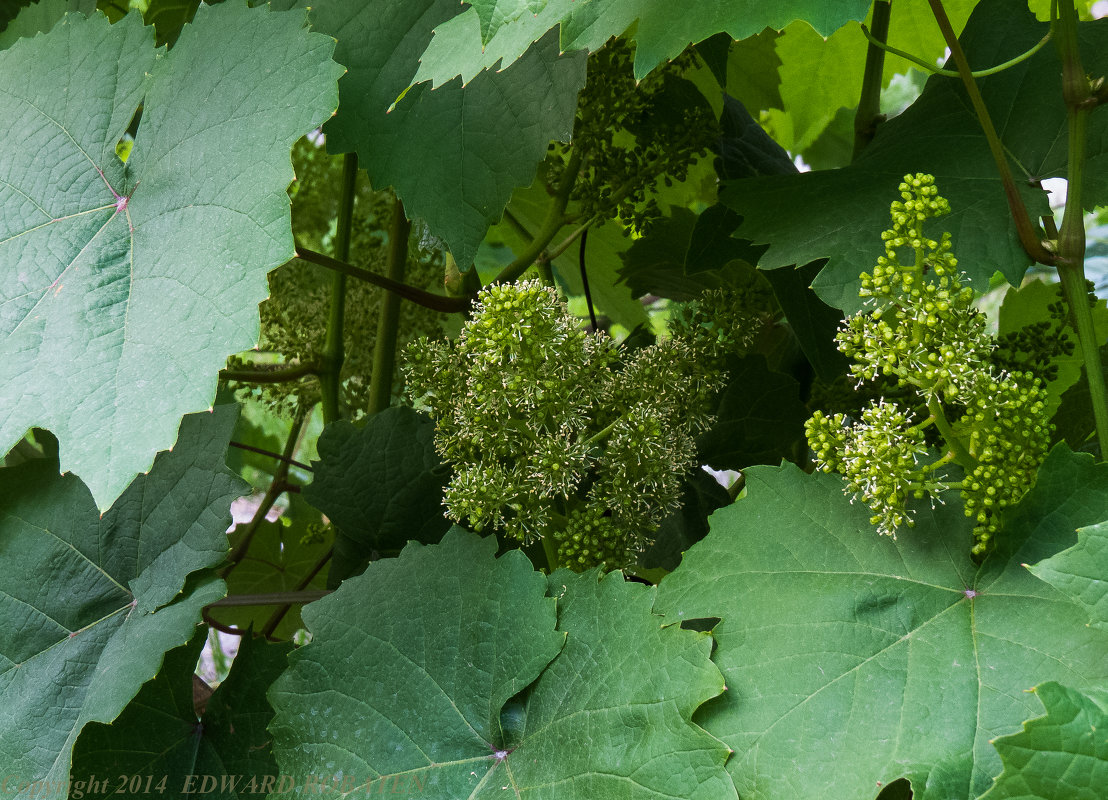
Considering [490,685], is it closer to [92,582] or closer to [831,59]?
[92,582]

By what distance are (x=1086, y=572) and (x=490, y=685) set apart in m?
0.50

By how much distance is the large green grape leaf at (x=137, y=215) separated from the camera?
0.74m

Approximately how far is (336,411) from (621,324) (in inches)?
25.8

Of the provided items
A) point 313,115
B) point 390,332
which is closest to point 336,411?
point 390,332

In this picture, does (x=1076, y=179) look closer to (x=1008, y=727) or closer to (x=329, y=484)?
(x=1008, y=727)

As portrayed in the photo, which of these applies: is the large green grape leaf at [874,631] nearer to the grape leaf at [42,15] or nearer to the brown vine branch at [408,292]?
the brown vine branch at [408,292]

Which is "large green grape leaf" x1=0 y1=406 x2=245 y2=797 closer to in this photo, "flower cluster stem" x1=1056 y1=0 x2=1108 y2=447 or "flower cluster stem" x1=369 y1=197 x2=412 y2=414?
"flower cluster stem" x1=369 y1=197 x2=412 y2=414

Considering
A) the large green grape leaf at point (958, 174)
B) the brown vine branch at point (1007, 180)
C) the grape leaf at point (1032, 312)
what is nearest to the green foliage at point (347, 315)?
the large green grape leaf at point (958, 174)

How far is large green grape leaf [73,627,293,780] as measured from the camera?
0.96 m

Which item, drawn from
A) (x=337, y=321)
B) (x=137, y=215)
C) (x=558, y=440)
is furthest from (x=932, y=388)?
(x=337, y=321)

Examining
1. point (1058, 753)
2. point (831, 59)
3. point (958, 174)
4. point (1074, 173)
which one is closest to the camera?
point (1058, 753)

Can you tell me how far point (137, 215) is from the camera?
86 centimetres

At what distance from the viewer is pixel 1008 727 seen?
0.65 m

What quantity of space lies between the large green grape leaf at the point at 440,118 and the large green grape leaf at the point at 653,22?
174mm
